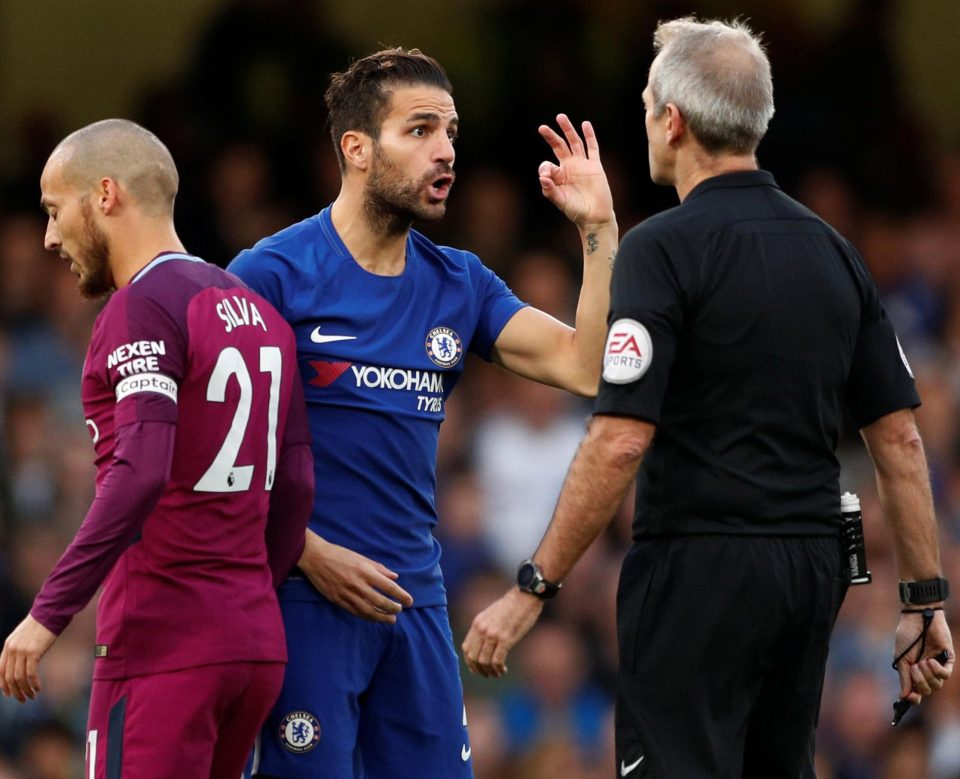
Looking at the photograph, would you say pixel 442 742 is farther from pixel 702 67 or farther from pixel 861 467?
pixel 861 467

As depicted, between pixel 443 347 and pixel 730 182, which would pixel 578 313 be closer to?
pixel 443 347

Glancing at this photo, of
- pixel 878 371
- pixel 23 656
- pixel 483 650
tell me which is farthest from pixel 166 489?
pixel 878 371

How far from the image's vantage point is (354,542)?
178 inches

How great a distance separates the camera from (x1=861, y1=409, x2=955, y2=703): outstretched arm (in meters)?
4.40

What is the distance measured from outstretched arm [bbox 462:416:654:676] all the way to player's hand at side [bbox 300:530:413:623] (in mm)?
263

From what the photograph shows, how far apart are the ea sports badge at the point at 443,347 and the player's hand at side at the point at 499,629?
2.27 ft

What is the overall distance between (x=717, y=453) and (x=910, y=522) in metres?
0.63

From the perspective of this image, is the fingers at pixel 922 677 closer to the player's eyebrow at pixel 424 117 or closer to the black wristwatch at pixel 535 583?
the black wristwatch at pixel 535 583

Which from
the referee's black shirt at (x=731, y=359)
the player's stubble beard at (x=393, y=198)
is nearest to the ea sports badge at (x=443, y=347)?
the player's stubble beard at (x=393, y=198)

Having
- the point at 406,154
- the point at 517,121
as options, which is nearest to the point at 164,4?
the point at 517,121

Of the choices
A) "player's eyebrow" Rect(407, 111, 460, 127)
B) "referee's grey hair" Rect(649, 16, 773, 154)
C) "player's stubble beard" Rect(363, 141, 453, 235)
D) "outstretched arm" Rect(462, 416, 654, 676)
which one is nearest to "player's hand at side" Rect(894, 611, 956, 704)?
"outstretched arm" Rect(462, 416, 654, 676)

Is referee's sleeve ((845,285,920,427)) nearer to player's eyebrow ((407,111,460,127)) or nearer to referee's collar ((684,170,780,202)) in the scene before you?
referee's collar ((684,170,780,202))

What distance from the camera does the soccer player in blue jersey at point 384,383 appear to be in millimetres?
4422

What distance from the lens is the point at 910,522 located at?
4.43 m
